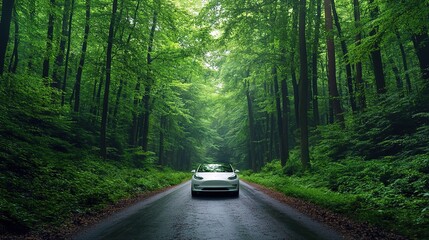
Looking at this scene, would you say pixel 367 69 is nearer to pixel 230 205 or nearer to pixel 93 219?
pixel 230 205

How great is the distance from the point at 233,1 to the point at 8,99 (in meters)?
13.0

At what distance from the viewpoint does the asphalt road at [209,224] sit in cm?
605

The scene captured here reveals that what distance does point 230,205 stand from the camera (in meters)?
10.2

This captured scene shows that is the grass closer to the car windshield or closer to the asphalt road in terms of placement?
the asphalt road

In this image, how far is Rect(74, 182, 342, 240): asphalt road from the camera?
605 cm

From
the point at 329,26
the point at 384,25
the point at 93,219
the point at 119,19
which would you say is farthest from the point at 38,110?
the point at 329,26

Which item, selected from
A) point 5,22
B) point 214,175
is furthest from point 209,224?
point 5,22

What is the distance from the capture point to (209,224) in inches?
281

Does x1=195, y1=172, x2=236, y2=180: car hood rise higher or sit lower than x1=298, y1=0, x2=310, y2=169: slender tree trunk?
lower

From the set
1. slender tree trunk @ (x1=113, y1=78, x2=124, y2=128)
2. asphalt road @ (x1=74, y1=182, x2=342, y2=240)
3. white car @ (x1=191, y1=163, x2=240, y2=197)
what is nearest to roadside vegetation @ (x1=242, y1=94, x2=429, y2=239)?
asphalt road @ (x1=74, y1=182, x2=342, y2=240)

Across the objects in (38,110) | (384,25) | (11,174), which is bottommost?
(11,174)

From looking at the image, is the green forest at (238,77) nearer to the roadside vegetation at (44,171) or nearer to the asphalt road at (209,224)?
the roadside vegetation at (44,171)

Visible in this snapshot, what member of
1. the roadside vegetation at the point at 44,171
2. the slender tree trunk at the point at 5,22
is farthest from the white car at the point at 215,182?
the slender tree trunk at the point at 5,22

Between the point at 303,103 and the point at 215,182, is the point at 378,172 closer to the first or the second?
the point at 215,182
